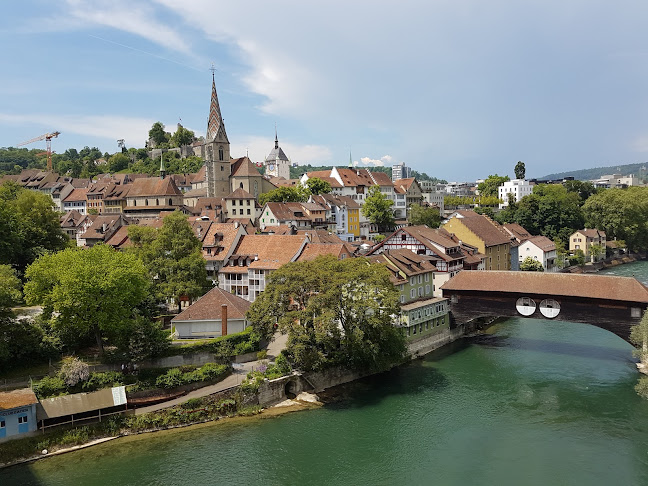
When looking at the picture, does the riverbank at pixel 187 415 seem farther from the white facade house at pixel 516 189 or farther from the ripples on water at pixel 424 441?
the white facade house at pixel 516 189

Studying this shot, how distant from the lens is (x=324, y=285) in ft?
96.9

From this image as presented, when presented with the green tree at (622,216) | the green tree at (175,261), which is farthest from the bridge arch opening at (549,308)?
the green tree at (622,216)

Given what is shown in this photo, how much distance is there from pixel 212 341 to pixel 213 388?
3.11m

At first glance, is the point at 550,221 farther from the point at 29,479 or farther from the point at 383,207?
the point at 29,479

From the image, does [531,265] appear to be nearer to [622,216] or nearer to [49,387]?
[622,216]

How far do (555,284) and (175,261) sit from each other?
83.2ft

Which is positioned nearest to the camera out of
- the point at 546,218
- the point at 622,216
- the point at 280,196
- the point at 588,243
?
the point at 280,196

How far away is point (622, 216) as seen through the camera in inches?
3241

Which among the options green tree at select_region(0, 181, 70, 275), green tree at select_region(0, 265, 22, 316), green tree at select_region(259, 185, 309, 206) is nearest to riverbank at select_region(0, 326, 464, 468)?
green tree at select_region(0, 265, 22, 316)

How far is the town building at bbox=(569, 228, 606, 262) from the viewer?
7651cm

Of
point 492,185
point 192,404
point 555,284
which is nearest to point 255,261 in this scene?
point 192,404

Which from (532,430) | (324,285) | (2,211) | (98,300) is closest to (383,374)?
(324,285)

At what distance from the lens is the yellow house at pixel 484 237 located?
52062 millimetres

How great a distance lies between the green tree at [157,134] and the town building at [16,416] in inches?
4719
